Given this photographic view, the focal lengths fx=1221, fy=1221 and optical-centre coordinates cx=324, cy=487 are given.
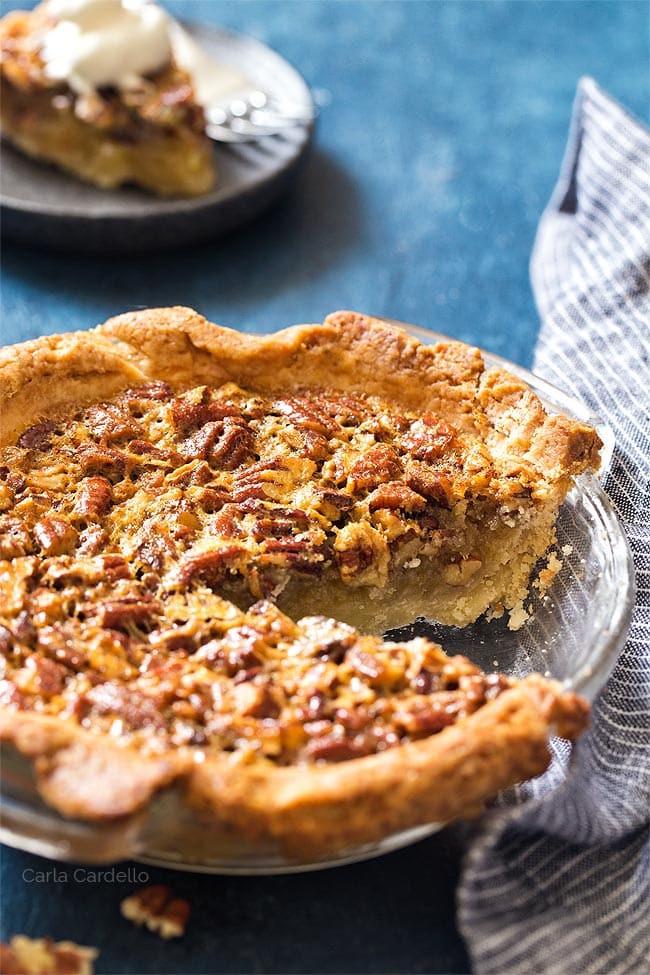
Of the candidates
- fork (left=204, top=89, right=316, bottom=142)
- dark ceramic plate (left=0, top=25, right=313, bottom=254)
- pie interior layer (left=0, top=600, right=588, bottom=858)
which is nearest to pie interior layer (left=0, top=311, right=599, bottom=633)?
pie interior layer (left=0, top=600, right=588, bottom=858)

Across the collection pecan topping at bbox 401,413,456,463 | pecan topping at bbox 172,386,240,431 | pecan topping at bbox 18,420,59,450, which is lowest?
pecan topping at bbox 18,420,59,450

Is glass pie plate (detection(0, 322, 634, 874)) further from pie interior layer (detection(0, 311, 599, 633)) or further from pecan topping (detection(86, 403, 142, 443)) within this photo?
pecan topping (detection(86, 403, 142, 443))

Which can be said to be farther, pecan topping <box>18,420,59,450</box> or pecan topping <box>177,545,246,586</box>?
pecan topping <box>18,420,59,450</box>

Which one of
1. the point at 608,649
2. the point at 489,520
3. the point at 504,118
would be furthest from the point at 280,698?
the point at 504,118

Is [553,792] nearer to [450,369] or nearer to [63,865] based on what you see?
[63,865]

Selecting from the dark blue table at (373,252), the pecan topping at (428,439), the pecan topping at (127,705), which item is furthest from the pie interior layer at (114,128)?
the pecan topping at (127,705)

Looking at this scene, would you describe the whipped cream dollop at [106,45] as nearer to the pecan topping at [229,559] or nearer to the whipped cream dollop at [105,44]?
the whipped cream dollop at [105,44]
